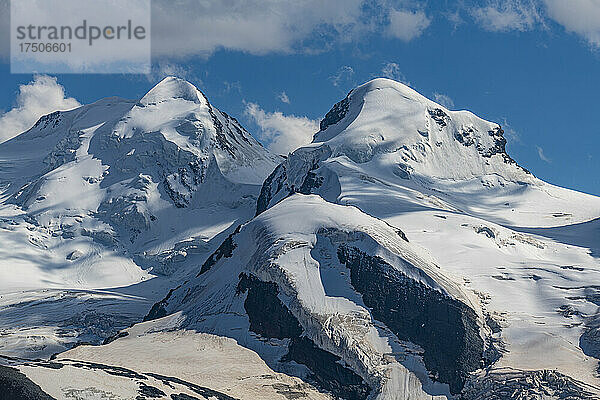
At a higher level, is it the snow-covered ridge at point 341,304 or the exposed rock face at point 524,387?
the snow-covered ridge at point 341,304

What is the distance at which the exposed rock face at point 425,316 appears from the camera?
340 feet

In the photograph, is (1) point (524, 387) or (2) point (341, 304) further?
(2) point (341, 304)

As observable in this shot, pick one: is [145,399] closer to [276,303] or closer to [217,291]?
[276,303]

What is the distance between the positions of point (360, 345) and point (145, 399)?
33492mm

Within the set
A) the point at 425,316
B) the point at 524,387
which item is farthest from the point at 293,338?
the point at 524,387

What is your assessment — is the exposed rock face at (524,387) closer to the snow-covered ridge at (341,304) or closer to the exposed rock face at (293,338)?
the snow-covered ridge at (341,304)

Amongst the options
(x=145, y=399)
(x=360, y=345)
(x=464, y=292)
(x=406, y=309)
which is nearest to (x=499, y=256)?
(x=464, y=292)

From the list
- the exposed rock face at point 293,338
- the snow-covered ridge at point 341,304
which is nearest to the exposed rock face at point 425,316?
the snow-covered ridge at point 341,304

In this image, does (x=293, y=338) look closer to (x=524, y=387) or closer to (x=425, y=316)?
(x=425, y=316)

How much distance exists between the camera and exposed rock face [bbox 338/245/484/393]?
104m

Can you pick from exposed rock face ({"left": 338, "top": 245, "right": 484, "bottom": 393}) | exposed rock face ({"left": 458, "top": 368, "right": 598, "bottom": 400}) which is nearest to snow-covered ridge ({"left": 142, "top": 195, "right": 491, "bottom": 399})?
exposed rock face ({"left": 338, "top": 245, "right": 484, "bottom": 393})

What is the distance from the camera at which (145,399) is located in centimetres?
7681

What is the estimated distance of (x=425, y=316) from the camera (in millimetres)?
108250

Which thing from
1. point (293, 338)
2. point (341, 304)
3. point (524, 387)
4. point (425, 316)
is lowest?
point (524, 387)
